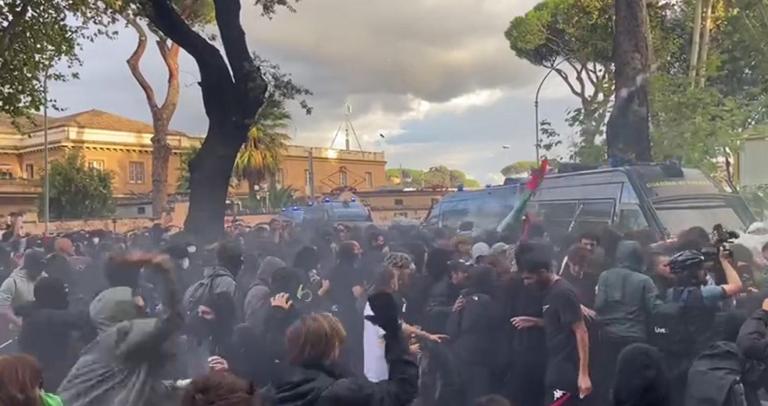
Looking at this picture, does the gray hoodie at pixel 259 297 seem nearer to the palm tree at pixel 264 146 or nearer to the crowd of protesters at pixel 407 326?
the crowd of protesters at pixel 407 326

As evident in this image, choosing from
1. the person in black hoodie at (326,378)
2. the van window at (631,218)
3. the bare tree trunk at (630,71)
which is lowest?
the person in black hoodie at (326,378)

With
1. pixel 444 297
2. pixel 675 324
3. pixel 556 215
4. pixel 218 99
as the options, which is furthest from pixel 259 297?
pixel 556 215

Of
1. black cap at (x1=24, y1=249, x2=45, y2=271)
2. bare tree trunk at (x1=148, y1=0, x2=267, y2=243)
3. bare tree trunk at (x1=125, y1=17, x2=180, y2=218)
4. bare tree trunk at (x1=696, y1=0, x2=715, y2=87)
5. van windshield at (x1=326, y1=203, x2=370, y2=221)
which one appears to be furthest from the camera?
bare tree trunk at (x1=696, y1=0, x2=715, y2=87)

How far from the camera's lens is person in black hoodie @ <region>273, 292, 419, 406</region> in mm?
2710

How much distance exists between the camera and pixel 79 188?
8.09 meters

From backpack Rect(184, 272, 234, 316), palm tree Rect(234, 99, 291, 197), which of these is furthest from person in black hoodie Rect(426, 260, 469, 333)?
palm tree Rect(234, 99, 291, 197)

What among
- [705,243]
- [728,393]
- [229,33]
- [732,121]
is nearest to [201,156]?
[229,33]

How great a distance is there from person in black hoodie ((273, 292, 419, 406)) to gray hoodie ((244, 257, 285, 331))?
1.17m

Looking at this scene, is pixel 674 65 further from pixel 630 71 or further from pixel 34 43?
pixel 34 43

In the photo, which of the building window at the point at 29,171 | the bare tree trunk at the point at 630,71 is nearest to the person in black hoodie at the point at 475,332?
the bare tree trunk at the point at 630,71

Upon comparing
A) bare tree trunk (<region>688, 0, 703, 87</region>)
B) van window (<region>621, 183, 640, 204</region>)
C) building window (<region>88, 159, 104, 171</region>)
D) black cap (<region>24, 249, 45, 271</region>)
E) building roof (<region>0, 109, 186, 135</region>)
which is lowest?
black cap (<region>24, 249, 45, 271</region>)

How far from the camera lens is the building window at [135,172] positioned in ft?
26.5

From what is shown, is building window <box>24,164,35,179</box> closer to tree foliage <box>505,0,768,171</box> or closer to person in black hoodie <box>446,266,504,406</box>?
tree foliage <box>505,0,768,171</box>

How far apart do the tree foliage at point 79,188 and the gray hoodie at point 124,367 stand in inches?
200
